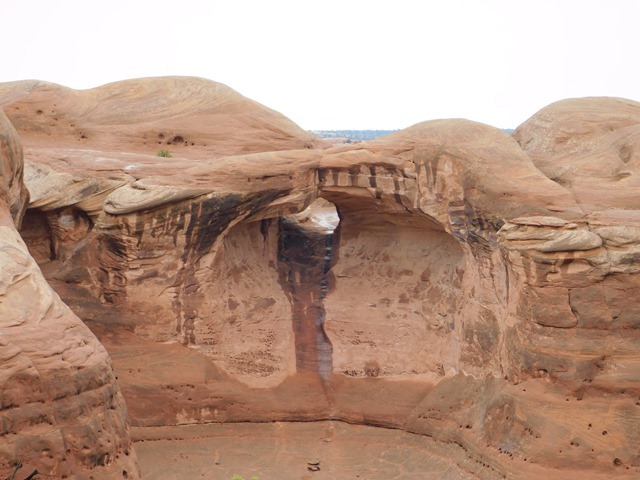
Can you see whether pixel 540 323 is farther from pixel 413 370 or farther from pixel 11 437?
pixel 11 437

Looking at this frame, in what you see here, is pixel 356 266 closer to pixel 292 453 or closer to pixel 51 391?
pixel 292 453

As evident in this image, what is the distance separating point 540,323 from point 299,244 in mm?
6309

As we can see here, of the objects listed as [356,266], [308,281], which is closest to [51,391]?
[308,281]

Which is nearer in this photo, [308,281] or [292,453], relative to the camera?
[292,453]

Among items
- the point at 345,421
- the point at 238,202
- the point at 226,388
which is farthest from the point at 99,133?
the point at 345,421

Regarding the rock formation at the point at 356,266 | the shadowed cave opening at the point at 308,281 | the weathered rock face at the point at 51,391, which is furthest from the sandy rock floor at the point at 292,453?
the weathered rock face at the point at 51,391

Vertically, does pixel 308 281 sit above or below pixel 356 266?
below

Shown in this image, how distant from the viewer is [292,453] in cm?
1509

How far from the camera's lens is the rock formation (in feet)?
40.5

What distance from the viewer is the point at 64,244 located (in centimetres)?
1502

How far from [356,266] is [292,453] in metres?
4.15

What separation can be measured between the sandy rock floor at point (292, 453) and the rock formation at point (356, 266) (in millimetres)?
312

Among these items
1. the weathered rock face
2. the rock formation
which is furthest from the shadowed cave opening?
the weathered rock face

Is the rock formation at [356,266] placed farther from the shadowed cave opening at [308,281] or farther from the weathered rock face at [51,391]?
the weathered rock face at [51,391]
